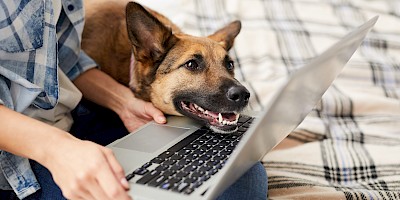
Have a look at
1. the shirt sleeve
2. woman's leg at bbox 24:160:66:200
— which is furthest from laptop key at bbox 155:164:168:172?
the shirt sleeve

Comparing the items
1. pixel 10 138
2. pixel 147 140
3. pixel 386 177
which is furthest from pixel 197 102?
pixel 386 177

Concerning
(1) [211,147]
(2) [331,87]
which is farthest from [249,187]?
(2) [331,87]

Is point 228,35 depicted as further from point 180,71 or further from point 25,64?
point 25,64

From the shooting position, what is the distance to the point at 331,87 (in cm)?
205

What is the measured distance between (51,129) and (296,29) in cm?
169

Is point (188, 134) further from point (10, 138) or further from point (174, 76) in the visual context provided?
point (10, 138)

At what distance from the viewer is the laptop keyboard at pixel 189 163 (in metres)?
0.88

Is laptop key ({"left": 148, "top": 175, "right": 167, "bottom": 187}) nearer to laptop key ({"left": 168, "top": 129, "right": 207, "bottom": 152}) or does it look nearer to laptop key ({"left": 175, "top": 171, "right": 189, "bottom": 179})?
laptop key ({"left": 175, "top": 171, "right": 189, "bottom": 179})

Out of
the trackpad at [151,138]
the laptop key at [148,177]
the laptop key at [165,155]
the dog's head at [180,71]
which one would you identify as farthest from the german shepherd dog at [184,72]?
the laptop key at [148,177]

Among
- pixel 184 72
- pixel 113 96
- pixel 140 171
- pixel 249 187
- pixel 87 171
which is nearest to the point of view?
pixel 87 171

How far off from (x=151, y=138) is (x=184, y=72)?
1.06 feet

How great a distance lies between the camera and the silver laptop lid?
0.75 m

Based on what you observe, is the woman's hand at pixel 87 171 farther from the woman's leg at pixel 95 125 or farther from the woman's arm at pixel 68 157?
the woman's leg at pixel 95 125

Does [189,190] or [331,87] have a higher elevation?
[189,190]
